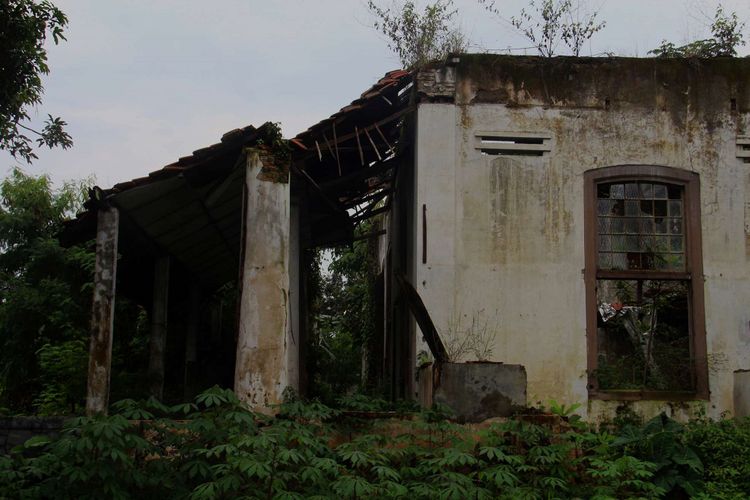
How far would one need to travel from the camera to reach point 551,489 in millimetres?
8297

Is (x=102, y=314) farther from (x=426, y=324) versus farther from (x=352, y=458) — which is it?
(x=352, y=458)

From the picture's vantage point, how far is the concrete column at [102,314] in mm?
9805

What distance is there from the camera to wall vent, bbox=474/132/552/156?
11.6 meters

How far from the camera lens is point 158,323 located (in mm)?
13961

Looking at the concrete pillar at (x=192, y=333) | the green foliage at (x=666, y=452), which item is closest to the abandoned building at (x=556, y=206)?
the green foliage at (x=666, y=452)

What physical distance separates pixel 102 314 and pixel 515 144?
5616 mm

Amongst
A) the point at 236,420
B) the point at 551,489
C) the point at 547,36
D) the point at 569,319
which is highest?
the point at 547,36

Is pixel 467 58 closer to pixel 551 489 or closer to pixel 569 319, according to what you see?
pixel 569 319

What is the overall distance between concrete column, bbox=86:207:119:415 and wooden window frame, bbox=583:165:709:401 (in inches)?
230

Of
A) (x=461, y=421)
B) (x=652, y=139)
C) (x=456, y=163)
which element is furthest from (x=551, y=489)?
(x=652, y=139)

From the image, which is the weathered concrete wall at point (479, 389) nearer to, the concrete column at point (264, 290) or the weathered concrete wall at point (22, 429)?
the concrete column at point (264, 290)

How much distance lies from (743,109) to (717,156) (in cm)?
77

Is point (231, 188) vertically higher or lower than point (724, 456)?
higher

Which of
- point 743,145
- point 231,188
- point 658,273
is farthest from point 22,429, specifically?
point 743,145
